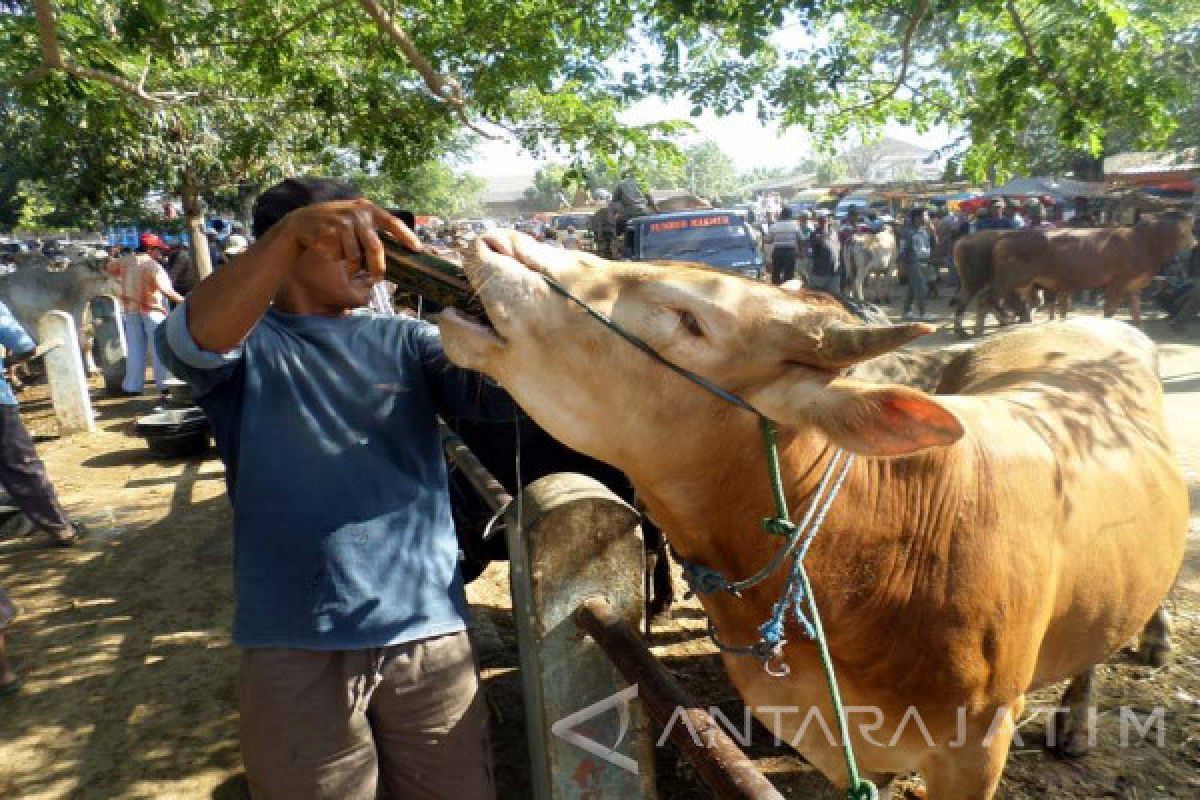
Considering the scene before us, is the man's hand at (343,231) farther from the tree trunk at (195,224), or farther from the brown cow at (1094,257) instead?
the brown cow at (1094,257)

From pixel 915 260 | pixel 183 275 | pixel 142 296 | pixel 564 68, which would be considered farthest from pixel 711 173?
pixel 564 68

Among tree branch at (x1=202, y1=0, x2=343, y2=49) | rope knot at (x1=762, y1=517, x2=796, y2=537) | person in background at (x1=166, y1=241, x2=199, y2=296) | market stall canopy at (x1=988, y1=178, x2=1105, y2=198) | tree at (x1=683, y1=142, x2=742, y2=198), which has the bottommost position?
rope knot at (x1=762, y1=517, x2=796, y2=537)

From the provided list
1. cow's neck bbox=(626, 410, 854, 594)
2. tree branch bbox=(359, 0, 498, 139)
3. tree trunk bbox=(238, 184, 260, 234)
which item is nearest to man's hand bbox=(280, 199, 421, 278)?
cow's neck bbox=(626, 410, 854, 594)

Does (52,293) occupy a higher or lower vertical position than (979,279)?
higher

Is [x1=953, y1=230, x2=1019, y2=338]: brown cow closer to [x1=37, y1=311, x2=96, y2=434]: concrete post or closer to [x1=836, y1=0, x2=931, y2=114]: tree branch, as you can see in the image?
[x1=836, y1=0, x2=931, y2=114]: tree branch

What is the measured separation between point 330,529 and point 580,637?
27.9 inches

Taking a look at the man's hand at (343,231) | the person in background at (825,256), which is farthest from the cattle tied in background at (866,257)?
the man's hand at (343,231)

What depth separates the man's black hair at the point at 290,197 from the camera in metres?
2.21

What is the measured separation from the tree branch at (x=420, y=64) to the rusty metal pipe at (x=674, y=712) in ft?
14.0

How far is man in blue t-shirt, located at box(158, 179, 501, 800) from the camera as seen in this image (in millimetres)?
1849

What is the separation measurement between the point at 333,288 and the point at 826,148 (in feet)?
24.8

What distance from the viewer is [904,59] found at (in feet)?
19.5

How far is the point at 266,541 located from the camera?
195 cm

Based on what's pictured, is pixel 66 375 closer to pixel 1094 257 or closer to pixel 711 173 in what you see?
pixel 1094 257
